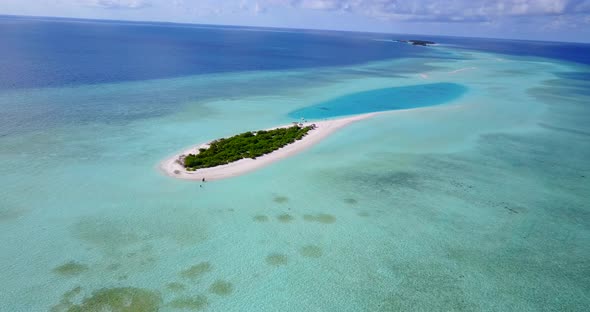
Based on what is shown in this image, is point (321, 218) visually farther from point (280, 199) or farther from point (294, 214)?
point (280, 199)

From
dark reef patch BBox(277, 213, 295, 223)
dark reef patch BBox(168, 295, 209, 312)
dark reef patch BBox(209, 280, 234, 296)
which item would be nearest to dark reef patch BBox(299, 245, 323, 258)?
dark reef patch BBox(277, 213, 295, 223)

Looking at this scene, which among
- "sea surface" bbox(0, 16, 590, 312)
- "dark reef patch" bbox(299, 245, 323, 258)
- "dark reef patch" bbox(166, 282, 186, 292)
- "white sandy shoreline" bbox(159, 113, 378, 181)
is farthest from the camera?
"white sandy shoreline" bbox(159, 113, 378, 181)

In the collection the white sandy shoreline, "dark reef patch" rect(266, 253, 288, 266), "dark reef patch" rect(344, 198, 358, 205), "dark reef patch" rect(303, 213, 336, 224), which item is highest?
the white sandy shoreline

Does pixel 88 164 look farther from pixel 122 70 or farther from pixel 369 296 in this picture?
pixel 122 70

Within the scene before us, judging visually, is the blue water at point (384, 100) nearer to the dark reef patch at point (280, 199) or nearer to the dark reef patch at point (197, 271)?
the dark reef patch at point (280, 199)

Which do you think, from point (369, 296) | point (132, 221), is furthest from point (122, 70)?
point (369, 296)

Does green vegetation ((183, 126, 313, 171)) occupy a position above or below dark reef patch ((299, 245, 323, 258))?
above

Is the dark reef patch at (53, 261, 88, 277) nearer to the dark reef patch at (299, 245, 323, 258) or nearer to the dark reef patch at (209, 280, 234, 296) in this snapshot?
the dark reef patch at (209, 280, 234, 296)
